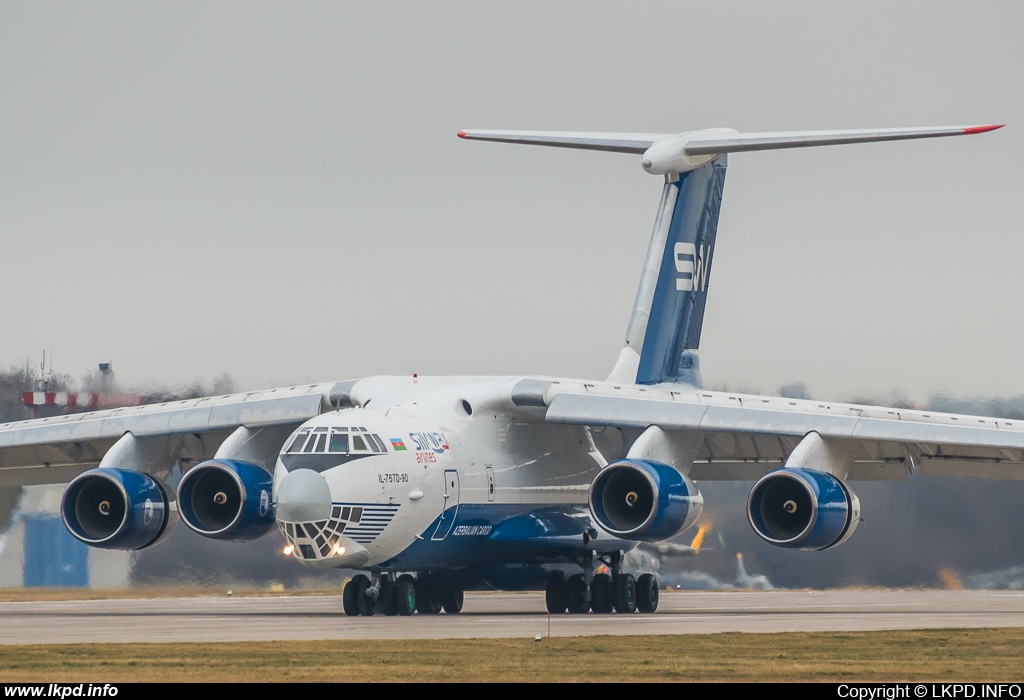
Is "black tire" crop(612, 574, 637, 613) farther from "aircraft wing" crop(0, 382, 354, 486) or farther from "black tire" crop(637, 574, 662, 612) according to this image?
"aircraft wing" crop(0, 382, 354, 486)

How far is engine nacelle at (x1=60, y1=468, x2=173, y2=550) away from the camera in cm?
1758

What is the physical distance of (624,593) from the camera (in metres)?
19.0

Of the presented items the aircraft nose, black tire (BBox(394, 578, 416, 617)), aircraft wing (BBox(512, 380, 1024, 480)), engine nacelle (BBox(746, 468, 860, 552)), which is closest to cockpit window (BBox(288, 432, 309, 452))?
the aircraft nose

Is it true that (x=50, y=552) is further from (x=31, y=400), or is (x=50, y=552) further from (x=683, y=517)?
(x=683, y=517)

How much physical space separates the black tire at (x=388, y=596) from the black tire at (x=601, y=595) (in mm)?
2697

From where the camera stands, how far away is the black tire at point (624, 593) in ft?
62.2

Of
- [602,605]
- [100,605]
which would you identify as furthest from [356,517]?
[100,605]

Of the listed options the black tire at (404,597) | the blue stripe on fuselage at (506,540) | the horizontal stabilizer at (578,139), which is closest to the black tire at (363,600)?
the black tire at (404,597)

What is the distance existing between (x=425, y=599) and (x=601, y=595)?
2.21 metres

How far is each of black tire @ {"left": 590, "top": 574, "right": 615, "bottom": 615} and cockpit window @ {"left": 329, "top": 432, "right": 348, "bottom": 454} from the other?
445cm

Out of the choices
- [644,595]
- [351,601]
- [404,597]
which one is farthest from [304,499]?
[644,595]


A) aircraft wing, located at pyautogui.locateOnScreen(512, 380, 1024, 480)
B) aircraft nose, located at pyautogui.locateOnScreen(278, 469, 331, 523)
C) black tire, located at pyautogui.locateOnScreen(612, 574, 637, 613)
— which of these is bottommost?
black tire, located at pyautogui.locateOnScreen(612, 574, 637, 613)

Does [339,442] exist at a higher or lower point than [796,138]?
lower

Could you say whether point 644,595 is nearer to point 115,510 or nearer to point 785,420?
point 785,420
